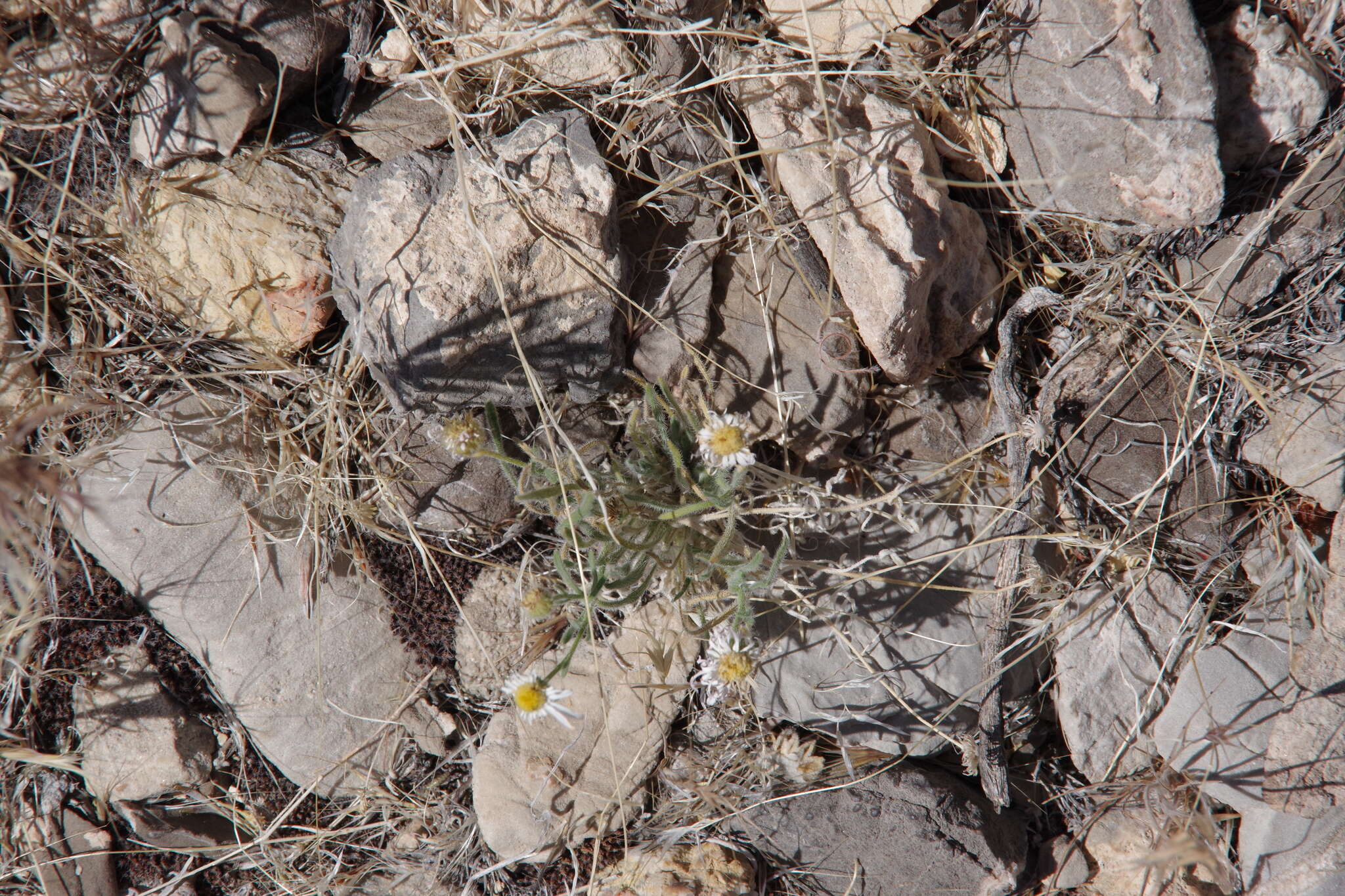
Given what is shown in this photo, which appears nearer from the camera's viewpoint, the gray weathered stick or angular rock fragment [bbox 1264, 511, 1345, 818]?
angular rock fragment [bbox 1264, 511, 1345, 818]

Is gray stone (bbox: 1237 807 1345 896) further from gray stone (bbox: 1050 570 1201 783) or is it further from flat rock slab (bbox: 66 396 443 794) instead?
flat rock slab (bbox: 66 396 443 794)

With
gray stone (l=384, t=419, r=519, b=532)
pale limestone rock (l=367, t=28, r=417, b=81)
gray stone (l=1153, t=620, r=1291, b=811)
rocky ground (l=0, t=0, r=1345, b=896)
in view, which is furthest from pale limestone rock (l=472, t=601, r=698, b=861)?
pale limestone rock (l=367, t=28, r=417, b=81)

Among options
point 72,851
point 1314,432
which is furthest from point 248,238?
point 1314,432

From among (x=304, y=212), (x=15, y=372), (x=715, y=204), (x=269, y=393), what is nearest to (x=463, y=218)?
(x=304, y=212)

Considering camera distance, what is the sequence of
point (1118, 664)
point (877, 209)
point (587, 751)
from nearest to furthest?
point (877, 209), point (1118, 664), point (587, 751)

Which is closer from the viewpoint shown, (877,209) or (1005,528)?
(877,209)

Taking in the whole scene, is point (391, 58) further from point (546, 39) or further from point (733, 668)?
point (733, 668)

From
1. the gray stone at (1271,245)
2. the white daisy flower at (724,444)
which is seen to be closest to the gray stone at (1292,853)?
the gray stone at (1271,245)
